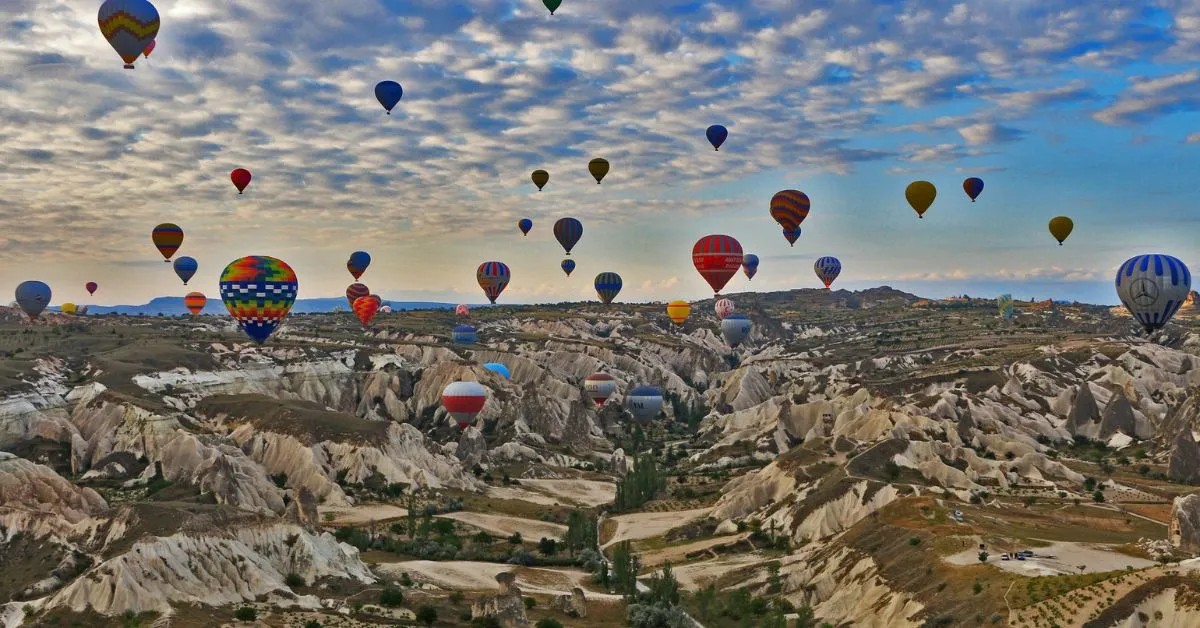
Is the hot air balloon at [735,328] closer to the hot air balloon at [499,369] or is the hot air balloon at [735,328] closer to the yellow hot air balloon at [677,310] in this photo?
the yellow hot air balloon at [677,310]

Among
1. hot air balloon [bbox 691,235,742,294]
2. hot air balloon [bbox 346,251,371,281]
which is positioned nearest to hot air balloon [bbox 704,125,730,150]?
hot air balloon [bbox 691,235,742,294]

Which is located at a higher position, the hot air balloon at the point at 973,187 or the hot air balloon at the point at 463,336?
the hot air balloon at the point at 973,187

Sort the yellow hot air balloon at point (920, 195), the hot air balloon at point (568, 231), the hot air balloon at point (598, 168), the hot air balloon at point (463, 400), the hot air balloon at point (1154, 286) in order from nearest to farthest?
the hot air balloon at point (1154, 286) → the yellow hot air balloon at point (920, 195) → the hot air balloon at point (598, 168) → the hot air balloon at point (463, 400) → the hot air balloon at point (568, 231)

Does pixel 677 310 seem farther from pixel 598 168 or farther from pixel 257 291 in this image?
pixel 257 291

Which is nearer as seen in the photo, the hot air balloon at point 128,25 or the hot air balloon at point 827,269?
the hot air balloon at point 128,25

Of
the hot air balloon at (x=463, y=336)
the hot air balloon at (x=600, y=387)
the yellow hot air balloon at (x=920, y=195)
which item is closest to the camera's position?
the yellow hot air balloon at (x=920, y=195)

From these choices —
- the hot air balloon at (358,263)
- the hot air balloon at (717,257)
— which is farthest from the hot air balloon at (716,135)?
the hot air balloon at (358,263)

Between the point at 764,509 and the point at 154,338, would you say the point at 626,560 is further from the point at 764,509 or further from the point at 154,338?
the point at 154,338

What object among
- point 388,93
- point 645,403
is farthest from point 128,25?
point 645,403

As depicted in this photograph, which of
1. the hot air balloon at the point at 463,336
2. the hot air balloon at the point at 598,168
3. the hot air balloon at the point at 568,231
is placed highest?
the hot air balloon at the point at 598,168

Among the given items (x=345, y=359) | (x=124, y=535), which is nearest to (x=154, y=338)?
(x=345, y=359)
